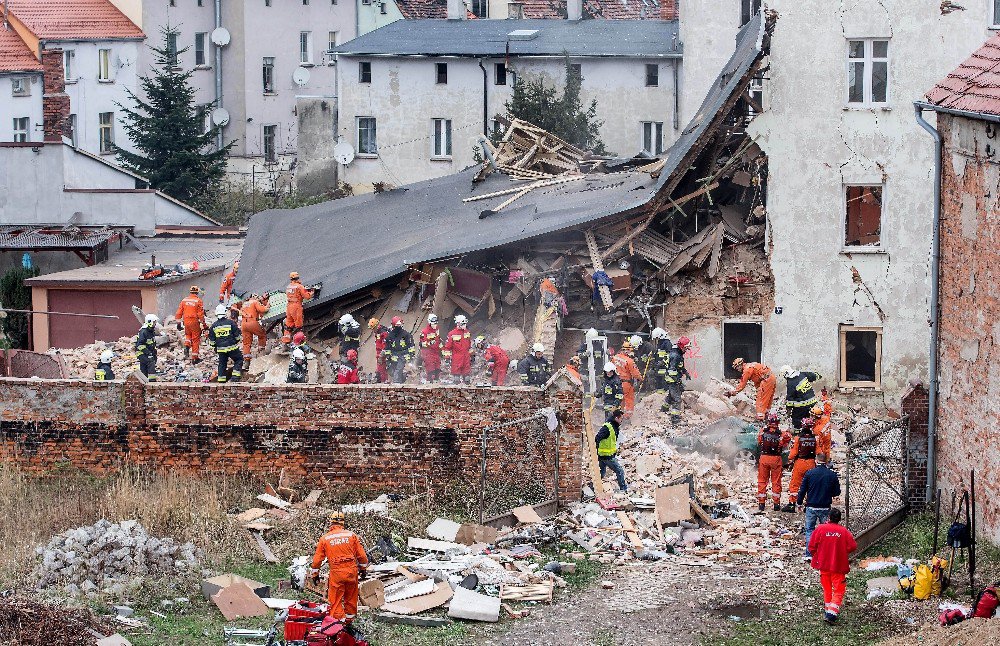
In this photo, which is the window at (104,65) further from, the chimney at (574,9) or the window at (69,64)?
the chimney at (574,9)

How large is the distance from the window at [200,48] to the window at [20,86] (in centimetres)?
1240

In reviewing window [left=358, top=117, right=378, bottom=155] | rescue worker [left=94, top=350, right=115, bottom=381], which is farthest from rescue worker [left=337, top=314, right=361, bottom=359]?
window [left=358, top=117, right=378, bottom=155]

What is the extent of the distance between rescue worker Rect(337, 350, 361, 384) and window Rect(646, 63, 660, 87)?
26.1 metres

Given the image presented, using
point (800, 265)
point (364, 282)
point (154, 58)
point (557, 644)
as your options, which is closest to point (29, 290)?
point (364, 282)

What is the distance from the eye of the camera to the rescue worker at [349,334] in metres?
26.8

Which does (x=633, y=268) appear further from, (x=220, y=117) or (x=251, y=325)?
(x=220, y=117)

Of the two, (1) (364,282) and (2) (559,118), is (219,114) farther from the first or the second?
(1) (364,282)

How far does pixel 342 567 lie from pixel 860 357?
15.0 metres

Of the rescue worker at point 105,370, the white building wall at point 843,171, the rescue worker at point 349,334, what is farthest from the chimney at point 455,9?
the rescue worker at point 105,370

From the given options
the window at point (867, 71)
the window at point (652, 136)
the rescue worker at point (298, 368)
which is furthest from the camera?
the window at point (652, 136)

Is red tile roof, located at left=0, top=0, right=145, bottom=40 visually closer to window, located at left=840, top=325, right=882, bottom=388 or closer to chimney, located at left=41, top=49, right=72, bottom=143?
chimney, located at left=41, top=49, right=72, bottom=143

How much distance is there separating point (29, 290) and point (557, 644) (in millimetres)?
23049

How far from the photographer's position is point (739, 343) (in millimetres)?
28531

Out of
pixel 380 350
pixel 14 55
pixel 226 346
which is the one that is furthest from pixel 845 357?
pixel 14 55
